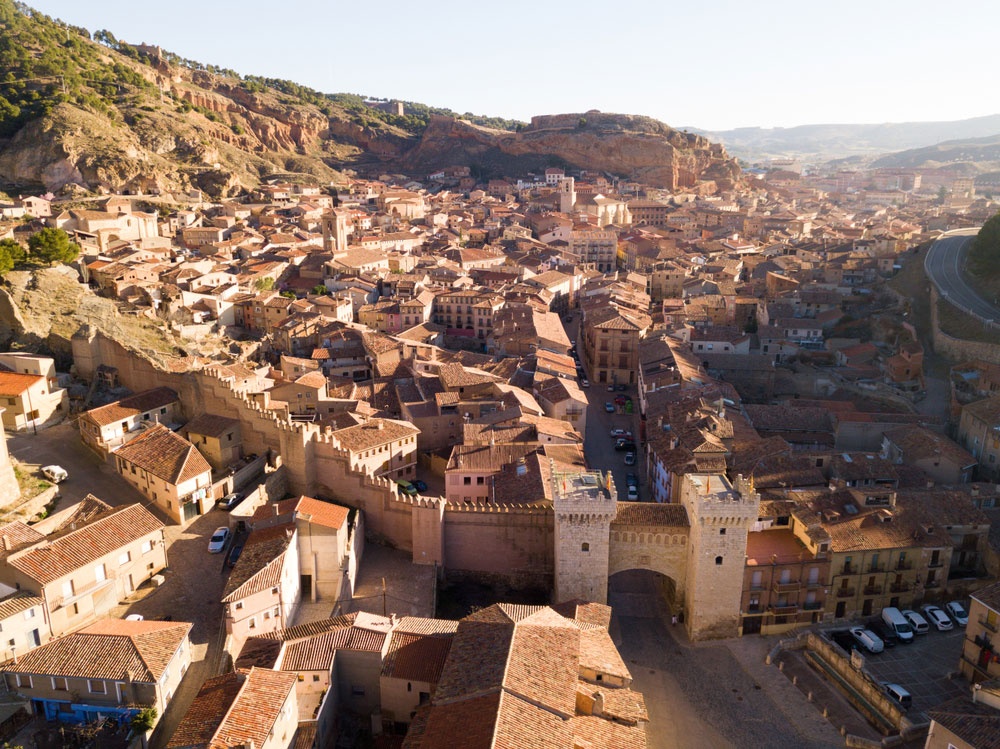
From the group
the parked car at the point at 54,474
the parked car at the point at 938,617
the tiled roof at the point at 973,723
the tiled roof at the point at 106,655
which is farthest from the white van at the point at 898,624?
the parked car at the point at 54,474

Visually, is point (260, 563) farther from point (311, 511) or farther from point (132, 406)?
point (132, 406)

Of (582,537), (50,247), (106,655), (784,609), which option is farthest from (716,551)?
(50,247)

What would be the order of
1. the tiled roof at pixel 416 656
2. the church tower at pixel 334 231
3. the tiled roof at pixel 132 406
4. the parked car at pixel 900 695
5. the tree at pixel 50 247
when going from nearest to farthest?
the tiled roof at pixel 416 656, the parked car at pixel 900 695, the tiled roof at pixel 132 406, the tree at pixel 50 247, the church tower at pixel 334 231

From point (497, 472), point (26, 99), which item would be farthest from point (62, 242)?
point (26, 99)

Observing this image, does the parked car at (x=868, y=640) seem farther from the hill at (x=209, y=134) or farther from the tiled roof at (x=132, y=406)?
the hill at (x=209, y=134)

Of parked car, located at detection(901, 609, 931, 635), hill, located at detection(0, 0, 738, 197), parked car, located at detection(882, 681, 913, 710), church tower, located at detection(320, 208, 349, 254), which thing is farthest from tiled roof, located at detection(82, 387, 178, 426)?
hill, located at detection(0, 0, 738, 197)

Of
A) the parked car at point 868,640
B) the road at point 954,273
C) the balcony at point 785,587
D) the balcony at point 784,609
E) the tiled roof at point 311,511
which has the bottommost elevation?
the parked car at point 868,640
